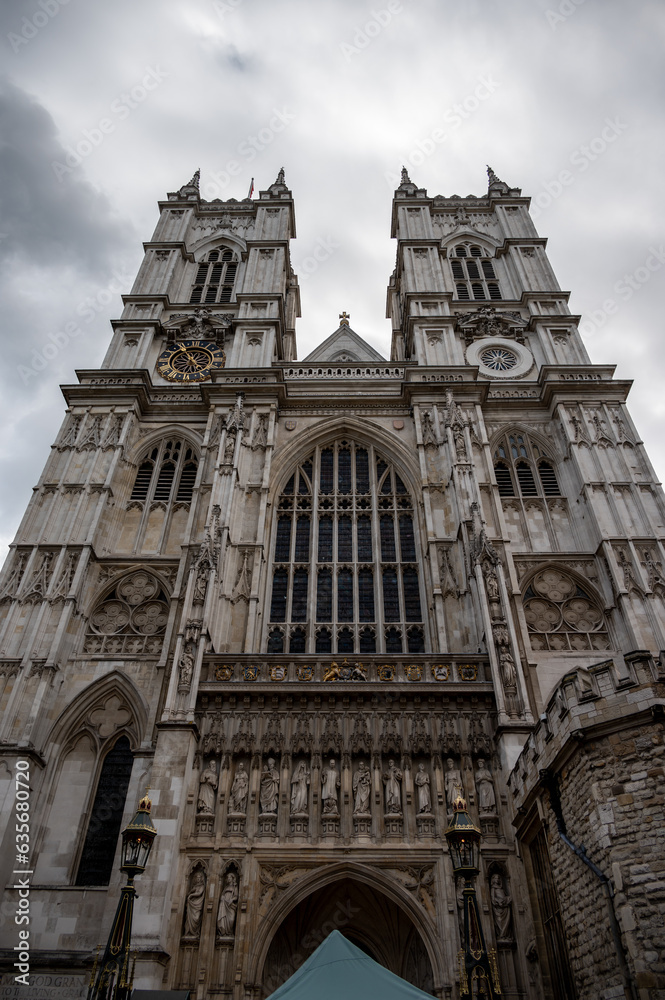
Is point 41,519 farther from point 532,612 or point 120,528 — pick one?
point 532,612

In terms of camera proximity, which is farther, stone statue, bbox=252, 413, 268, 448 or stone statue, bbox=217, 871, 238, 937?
stone statue, bbox=252, 413, 268, 448

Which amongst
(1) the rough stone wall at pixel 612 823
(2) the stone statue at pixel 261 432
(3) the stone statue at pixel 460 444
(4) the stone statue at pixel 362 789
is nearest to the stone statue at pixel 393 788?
(4) the stone statue at pixel 362 789

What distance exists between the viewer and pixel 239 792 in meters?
14.5

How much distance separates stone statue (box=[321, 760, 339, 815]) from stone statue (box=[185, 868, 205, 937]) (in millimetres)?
2621

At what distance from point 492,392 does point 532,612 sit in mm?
8993

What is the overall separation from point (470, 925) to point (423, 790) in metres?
5.62

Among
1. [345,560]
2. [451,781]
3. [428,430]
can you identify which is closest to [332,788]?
[451,781]

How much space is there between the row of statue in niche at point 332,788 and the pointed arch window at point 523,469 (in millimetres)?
10340

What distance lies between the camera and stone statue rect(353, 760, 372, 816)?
46.9 feet

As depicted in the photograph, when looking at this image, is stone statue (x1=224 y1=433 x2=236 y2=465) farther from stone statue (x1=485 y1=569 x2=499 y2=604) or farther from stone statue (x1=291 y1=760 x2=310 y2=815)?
stone statue (x1=291 y1=760 x2=310 y2=815)

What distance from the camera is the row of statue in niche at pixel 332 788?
14.2 meters

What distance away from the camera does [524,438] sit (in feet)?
79.7

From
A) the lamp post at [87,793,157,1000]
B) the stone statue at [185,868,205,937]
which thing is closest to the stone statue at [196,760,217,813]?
the stone statue at [185,868,205,937]

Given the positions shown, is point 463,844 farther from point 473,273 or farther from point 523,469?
point 473,273
